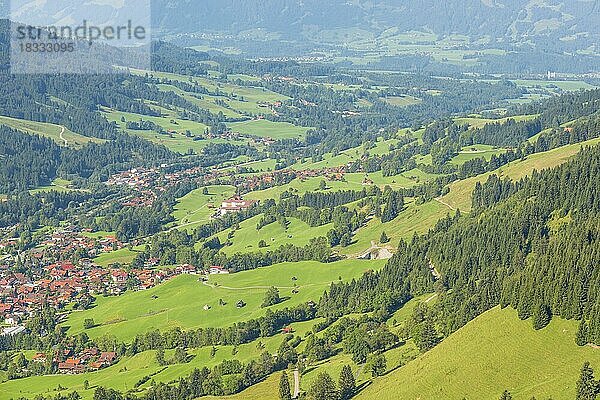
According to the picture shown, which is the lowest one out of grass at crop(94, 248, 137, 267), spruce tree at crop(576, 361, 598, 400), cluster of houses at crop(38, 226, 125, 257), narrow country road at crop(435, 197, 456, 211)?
cluster of houses at crop(38, 226, 125, 257)

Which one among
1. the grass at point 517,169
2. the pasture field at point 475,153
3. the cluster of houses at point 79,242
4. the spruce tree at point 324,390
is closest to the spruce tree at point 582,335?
the spruce tree at point 324,390

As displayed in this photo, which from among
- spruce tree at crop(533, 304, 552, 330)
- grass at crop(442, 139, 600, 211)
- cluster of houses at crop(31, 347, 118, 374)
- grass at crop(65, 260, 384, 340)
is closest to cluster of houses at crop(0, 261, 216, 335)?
grass at crop(65, 260, 384, 340)

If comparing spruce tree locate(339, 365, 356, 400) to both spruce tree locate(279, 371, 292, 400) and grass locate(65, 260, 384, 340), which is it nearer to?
spruce tree locate(279, 371, 292, 400)

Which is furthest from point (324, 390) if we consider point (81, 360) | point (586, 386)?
point (81, 360)

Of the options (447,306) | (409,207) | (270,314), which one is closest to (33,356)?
(270,314)

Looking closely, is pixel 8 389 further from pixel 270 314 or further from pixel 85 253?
pixel 85 253

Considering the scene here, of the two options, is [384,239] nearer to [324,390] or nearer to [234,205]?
[234,205]
